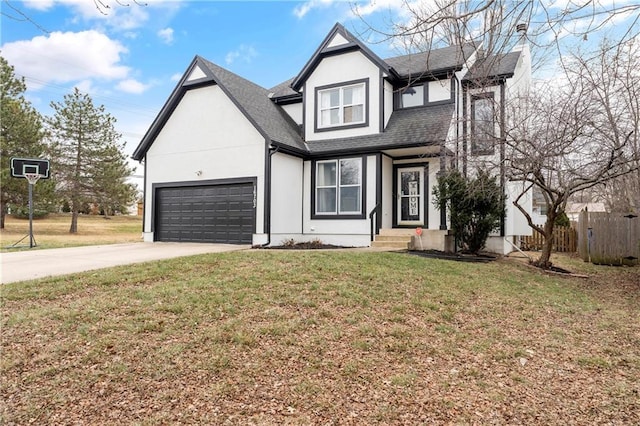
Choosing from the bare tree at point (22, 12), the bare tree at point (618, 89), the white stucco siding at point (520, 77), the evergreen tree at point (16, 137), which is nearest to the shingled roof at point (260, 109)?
the white stucco siding at point (520, 77)

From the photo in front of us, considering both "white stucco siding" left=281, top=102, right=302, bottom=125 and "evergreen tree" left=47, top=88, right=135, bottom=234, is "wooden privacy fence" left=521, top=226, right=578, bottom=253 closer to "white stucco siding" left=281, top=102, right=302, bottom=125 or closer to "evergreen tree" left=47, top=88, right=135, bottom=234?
"white stucco siding" left=281, top=102, right=302, bottom=125

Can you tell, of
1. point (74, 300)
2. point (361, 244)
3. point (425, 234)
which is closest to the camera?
point (74, 300)

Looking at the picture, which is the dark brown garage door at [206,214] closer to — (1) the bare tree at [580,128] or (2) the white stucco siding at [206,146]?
(2) the white stucco siding at [206,146]

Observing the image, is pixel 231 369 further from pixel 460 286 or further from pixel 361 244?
pixel 361 244

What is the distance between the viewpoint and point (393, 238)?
1317 centimetres

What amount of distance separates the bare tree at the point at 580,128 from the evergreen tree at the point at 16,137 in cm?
2904

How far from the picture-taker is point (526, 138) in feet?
34.1

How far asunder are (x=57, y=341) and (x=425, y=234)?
10.3 metres

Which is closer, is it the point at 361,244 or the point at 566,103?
the point at 566,103

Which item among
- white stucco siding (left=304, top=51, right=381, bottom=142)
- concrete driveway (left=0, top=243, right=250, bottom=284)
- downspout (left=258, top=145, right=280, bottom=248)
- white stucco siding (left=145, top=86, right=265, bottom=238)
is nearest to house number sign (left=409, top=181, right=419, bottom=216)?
white stucco siding (left=304, top=51, right=381, bottom=142)

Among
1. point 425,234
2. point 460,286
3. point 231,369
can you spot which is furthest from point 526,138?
point 231,369

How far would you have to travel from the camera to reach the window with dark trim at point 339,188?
14047 millimetres

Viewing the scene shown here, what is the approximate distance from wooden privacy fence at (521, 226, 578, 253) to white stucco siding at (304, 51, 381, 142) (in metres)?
9.49

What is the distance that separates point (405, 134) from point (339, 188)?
9.64 ft
